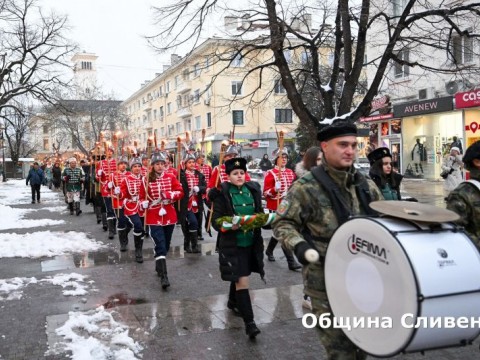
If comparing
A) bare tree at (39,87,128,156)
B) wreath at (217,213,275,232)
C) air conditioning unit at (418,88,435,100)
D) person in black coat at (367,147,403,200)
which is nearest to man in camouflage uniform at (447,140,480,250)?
wreath at (217,213,275,232)

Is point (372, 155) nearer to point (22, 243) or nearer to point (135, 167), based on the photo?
point (135, 167)

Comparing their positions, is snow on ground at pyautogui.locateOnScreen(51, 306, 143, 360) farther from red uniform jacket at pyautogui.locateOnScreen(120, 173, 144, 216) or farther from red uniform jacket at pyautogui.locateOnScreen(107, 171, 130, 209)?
red uniform jacket at pyautogui.locateOnScreen(107, 171, 130, 209)

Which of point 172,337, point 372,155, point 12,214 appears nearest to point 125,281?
point 172,337

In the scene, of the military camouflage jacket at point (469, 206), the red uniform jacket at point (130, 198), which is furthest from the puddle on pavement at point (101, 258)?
the military camouflage jacket at point (469, 206)

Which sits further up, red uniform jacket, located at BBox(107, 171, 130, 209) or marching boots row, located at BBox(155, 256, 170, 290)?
red uniform jacket, located at BBox(107, 171, 130, 209)

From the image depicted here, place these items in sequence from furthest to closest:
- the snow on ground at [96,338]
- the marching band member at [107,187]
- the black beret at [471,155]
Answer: the marching band member at [107,187] → the snow on ground at [96,338] → the black beret at [471,155]

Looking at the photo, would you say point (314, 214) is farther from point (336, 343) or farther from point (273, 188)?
point (273, 188)

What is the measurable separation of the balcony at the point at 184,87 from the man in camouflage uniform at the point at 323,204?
54633 millimetres

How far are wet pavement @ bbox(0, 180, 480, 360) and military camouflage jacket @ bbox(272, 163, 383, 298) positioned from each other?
1.63 metres

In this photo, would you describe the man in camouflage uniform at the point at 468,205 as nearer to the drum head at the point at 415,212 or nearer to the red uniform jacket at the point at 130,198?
the drum head at the point at 415,212

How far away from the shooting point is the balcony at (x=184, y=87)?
Answer: 57.1m

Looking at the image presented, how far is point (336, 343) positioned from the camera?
2.98 metres

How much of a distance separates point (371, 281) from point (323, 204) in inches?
26.2

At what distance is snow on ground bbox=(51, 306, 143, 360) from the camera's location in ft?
15.0
